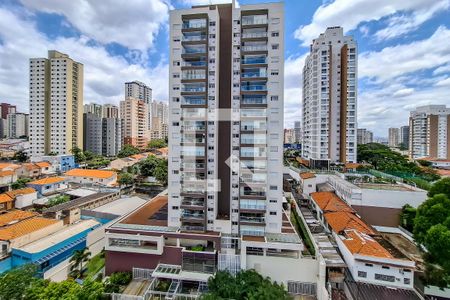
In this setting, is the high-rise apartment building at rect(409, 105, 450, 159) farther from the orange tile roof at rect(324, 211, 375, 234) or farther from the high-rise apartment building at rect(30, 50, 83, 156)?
the high-rise apartment building at rect(30, 50, 83, 156)

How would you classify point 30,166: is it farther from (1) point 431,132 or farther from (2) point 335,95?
(1) point 431,132

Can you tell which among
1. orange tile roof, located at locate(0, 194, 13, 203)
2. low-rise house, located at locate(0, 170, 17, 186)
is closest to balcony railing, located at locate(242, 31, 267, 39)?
orange tile roof, located at locate(0, 194, 13, 203)

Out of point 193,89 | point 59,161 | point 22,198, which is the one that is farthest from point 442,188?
point 59,161

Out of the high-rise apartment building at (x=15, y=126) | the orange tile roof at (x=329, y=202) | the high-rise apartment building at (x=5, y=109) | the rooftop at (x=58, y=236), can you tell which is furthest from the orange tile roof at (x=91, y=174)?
the high-rise apartment building at (x=5, y=109)

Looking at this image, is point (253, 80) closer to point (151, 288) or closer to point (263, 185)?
point (263, 185)

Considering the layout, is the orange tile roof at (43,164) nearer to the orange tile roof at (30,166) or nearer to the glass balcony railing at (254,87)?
the orange tile roof at (30,166)
